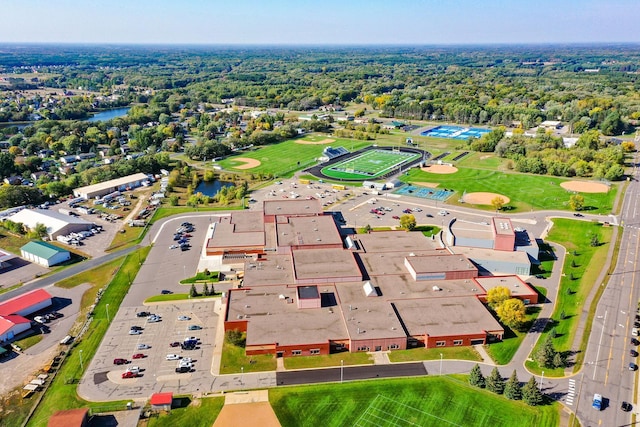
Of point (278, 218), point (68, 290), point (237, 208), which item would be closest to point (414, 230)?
point (278, 218)

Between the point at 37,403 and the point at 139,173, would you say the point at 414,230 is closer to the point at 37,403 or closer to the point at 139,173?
the point at 37,403

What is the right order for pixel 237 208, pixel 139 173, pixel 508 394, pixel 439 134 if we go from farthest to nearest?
pixel 439 134 → pixel 139 173 → pixel 237 208 → pixel 508 394

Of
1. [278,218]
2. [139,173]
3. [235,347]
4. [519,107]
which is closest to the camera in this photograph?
[235,347]

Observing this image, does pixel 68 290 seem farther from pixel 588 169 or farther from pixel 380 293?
pixel 588 169

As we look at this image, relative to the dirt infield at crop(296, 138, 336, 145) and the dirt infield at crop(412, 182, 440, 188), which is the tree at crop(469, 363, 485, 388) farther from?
the dirt infield at crop(296, 138, 336, 145)

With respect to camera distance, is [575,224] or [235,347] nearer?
[235,347]

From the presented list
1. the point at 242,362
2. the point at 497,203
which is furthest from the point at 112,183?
the point at 497,203

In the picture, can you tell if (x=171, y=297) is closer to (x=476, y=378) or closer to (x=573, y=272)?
(x=476, y=378)

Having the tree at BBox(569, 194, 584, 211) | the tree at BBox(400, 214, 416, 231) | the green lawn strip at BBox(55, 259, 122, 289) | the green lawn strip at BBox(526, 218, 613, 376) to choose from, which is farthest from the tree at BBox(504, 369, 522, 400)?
the tree at BBox(569, 194, 584, 211)
